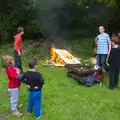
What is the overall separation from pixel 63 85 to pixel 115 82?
1522mm

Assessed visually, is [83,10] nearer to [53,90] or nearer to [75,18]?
[75,18]

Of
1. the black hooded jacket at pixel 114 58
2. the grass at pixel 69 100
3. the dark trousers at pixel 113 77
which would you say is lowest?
the grass at pixel 69 100

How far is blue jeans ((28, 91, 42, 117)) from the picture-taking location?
7404 millimetres

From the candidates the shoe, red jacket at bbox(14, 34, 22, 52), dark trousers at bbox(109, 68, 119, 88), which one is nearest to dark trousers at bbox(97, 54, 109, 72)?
dark trousers at bbox(109, 68, 119, 88)

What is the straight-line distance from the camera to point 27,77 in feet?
23.8

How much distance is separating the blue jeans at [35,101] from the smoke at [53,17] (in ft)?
39.4

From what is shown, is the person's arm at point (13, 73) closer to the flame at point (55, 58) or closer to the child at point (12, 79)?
the child at point (12, 79)

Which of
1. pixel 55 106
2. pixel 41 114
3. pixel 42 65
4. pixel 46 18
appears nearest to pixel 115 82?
pixel 55 106

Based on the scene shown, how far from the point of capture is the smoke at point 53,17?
65.4 ft

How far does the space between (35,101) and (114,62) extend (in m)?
3.20

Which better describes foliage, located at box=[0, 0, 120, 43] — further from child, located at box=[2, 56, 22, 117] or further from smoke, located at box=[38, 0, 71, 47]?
child, located at box=[2, 56, 22, 117]

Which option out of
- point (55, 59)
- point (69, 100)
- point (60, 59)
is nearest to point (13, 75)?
point (69, 100)

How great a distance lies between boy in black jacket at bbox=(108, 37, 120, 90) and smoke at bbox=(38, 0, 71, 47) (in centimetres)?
974

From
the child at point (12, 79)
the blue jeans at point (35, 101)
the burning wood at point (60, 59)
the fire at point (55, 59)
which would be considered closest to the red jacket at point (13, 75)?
the child at point (12, 79)
